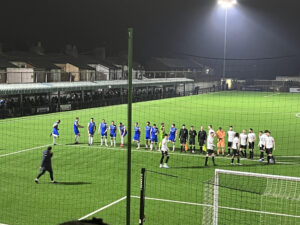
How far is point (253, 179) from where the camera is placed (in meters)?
16.6

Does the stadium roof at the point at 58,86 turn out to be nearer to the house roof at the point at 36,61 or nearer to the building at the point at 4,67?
the building at the point at 4,67

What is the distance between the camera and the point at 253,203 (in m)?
13.3

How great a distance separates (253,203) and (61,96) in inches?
1372

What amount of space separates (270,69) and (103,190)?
330 feet

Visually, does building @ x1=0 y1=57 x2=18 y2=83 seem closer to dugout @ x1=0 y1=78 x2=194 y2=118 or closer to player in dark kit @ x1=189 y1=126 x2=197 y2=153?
dugout @ x1=0 y1=78 x2=194 y2=118

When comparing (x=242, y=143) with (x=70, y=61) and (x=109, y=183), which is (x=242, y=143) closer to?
(x=109, y=183)

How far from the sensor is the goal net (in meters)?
11.8

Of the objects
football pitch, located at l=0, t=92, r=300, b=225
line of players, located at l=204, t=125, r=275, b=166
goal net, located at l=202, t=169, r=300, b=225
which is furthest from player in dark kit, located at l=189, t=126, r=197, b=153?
goal net, located at l=202, t=169, r=300, b=225

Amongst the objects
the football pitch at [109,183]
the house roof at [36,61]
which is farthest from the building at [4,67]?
the football pitch at [109,183]

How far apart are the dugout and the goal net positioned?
2556 cm

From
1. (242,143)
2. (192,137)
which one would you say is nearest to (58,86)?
(192,137)

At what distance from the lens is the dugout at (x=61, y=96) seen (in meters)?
36.6

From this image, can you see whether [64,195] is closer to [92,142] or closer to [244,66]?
[92,142]

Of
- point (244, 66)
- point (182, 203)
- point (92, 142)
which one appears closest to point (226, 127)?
point (92, 142)
